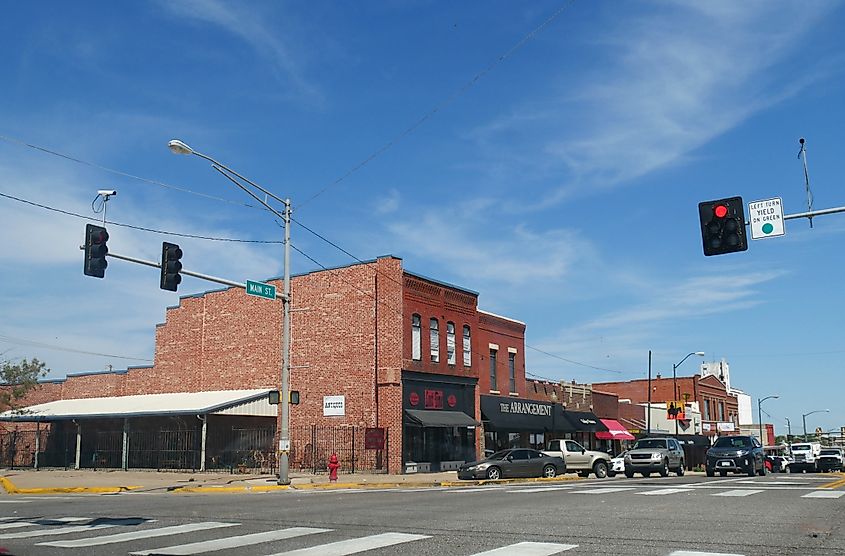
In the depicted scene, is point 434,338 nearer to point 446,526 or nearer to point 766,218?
point 766,218

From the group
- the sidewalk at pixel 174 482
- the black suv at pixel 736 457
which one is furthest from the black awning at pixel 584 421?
the sidewalk at pixel 174 482

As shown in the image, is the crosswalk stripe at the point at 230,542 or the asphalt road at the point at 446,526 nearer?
the crosswalk stripe at the point at 230,542

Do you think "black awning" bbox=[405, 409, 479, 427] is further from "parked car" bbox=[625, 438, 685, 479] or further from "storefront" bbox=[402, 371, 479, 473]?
"parked car" bbox=[625, 438, 685, 479]

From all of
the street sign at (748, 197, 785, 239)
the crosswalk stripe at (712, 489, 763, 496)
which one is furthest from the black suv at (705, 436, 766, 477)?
the street sign at (748, 197, 785, 239)

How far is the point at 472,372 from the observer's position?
41188mm

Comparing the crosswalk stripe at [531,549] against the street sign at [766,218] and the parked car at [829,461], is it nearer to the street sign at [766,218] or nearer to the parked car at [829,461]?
the street sign at [766,218]

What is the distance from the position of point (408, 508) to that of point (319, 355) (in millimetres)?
23922

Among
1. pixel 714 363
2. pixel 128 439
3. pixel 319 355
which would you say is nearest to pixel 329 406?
pixel 319 355

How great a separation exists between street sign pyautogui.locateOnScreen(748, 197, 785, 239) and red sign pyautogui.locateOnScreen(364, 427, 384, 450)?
2103cm

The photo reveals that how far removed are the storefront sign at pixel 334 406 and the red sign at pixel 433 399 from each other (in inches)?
150

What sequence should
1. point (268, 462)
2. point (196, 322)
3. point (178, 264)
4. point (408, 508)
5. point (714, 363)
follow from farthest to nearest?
point (714, 363) < point (196, 322) < point (268, 462) < point (178, 264) < point (408, 508)

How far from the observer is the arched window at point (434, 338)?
127ft

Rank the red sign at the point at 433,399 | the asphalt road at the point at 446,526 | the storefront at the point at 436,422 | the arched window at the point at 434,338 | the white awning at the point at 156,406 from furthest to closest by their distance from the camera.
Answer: the arched window at the point at 434,338, the red sign at the point at 433,399, the white awning at the point at 156,406, the storefront at the point at 436,422, the asphalt road at the point at 446,526

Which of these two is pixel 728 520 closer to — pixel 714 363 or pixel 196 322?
pixel 196 322
